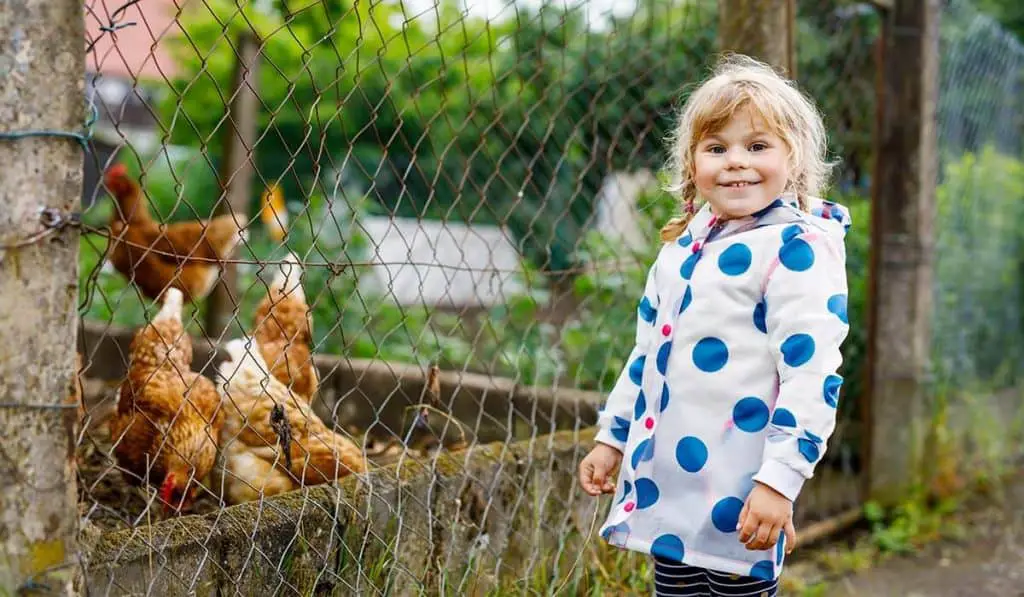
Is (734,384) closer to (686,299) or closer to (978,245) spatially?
(686,299)

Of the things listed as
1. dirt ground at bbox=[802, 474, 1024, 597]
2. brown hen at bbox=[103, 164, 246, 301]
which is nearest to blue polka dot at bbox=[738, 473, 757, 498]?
dirt ground at bbox=[802, 474, 1024, 597]

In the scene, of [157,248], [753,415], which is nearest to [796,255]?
[753,415]

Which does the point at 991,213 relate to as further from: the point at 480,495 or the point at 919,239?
the point at 480,495

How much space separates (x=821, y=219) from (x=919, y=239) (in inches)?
102

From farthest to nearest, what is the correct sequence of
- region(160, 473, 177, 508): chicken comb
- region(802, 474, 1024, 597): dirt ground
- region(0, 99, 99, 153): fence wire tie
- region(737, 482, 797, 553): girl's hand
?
region(802, 474, 1024, 597): dirt ground
region(160, 473, 177, 508): chicken comb
region(737, 482, 797, 553): girl's hand
region(0, 99, 99, 153): fence wire tie

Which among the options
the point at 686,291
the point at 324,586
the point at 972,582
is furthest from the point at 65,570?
the point at 972,582

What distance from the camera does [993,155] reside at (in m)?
5.72

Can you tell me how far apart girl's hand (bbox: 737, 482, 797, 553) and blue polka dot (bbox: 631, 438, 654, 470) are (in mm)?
251

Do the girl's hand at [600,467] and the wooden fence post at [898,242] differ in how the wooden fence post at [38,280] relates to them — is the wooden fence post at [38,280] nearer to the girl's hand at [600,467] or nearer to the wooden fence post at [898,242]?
the girl's hand at [600,467]

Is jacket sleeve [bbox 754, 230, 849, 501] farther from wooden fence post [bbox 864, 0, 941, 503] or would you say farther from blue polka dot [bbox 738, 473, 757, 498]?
wooden fence post [bbox 864, 0, 941, 503]

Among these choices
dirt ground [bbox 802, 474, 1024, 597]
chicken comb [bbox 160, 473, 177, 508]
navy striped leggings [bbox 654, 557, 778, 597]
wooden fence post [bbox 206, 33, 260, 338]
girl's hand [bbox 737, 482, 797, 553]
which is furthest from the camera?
wooden fence post [bbox 206, 33, 260, 338]

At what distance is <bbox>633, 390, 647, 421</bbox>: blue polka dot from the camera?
2.04m

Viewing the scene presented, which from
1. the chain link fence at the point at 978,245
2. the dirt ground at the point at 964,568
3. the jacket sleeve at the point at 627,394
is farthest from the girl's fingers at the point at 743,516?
the chain link fence at the point at 978,245

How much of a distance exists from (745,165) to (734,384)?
0.40 metres
